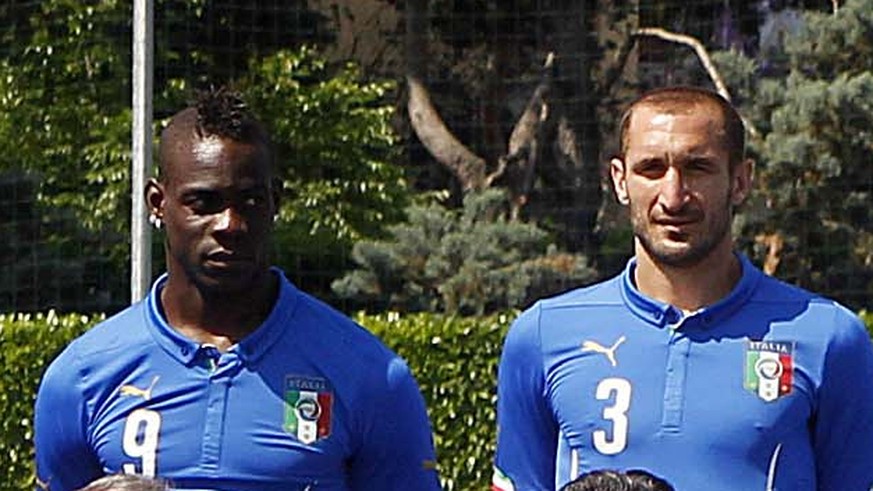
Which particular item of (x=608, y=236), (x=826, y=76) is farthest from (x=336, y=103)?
(x=826, y=76)

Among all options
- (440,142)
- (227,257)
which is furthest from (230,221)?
(440,142)

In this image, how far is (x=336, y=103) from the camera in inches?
543

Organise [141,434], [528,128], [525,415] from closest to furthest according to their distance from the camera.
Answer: [141,434] < [525,415] < [528,128]

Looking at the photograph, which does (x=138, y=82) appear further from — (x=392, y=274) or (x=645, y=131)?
(x=392, y=274)

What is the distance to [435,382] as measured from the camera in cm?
927

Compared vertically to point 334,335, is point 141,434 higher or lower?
lower

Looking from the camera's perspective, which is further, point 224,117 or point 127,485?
point 224,117

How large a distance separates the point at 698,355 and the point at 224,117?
91cm

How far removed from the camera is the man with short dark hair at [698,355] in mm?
3219

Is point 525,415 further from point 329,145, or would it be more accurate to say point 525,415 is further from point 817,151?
point 329,145

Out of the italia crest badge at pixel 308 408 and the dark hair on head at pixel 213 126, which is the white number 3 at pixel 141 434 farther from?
the dark hair on head at pixel 213 126

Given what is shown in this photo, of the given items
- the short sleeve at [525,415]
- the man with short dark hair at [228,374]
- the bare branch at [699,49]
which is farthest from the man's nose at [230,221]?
the bare branch at [699,49]

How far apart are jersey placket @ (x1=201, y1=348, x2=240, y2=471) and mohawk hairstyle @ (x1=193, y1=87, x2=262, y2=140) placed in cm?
37

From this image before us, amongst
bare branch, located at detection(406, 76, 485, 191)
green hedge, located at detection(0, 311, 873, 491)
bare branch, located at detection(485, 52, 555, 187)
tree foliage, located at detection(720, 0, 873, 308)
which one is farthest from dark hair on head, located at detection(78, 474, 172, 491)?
bare branch, located at detection(406, 76, 485, 191)
